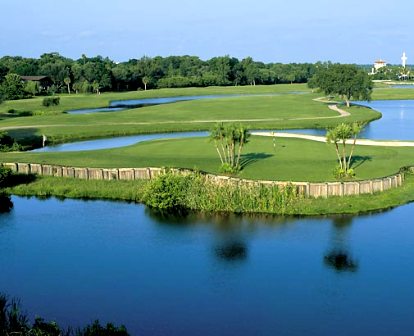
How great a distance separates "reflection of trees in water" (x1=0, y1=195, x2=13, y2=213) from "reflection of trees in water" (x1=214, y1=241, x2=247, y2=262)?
62.6 ft

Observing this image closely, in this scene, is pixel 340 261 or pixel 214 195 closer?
pixel 340 261

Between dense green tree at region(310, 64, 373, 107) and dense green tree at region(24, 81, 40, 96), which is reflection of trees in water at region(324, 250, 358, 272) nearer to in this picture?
dense green tree at region(310, 64, 373, 107)

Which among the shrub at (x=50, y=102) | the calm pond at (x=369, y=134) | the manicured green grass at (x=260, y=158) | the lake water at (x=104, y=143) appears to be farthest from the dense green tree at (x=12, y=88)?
the manicured green grass at (x=260, y=158)

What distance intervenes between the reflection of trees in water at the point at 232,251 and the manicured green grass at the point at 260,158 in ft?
36.4

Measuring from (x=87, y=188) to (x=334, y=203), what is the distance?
19898 millimetres

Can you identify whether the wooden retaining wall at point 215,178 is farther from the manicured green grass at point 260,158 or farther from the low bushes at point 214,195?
the manicured green grass at point 260,158

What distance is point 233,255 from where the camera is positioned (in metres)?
37.0

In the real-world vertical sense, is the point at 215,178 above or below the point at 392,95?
below

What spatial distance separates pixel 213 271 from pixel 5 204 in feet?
73.8

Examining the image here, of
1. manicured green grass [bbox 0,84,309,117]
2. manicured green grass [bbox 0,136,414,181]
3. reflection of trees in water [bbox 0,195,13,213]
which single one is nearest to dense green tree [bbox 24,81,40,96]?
manicured green grass [bbox 0,84,309,117]

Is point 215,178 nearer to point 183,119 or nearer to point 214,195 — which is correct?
point 214,195

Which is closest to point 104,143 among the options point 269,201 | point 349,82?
point 269,201

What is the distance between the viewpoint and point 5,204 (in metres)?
50.0

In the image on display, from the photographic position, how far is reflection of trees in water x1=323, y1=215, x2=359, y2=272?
3512 centimetres
